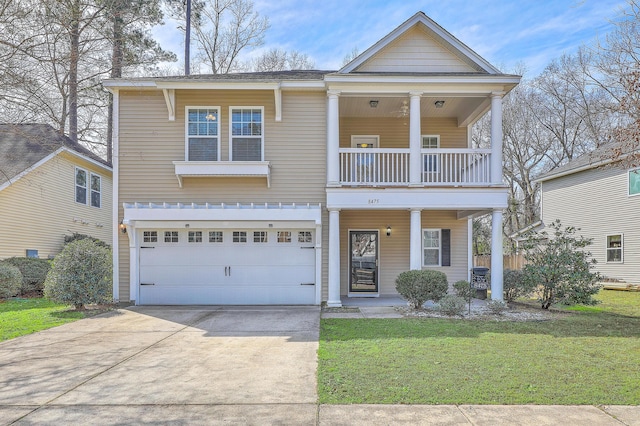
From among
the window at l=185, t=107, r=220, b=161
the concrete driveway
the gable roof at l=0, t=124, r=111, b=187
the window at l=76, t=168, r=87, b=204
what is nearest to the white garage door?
the window at l=185, t=107, r=220, b=161

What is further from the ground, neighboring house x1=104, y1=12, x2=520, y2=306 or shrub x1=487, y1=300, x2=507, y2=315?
neighboring house x1=104, y1=12, x2=520, y2=306

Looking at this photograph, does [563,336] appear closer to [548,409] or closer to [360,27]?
[548,409]

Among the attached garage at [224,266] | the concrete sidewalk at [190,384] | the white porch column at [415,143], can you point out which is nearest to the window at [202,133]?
the attached garage at [224,266]

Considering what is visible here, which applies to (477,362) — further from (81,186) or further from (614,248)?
(81,186)

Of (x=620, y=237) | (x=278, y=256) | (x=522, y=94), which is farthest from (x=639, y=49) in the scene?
(x=522, y=94)

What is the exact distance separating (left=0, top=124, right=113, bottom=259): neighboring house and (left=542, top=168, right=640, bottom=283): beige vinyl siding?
2063 cm

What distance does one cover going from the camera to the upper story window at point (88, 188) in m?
16.5

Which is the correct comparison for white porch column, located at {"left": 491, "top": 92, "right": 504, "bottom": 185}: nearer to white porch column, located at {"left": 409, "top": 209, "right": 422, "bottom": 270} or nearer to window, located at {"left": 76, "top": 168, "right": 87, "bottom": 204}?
white porch column, located at {"left": 409, "top": 209, "right": 422, "bottom": 270}

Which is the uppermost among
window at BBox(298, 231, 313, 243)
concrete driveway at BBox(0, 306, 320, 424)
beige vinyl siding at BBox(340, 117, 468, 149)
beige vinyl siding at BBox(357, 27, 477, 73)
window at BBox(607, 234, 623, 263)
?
beige vinyl siding at BBox(357, 27, 477, 73)

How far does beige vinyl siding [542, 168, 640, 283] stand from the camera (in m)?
15.6

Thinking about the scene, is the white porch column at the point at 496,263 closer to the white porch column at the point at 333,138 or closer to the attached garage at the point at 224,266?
the white porch column at the point at 333,138

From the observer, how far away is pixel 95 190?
17.8 m

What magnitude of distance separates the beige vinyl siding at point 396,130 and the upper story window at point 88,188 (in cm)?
1126

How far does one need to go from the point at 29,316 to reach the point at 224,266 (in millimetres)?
4395
